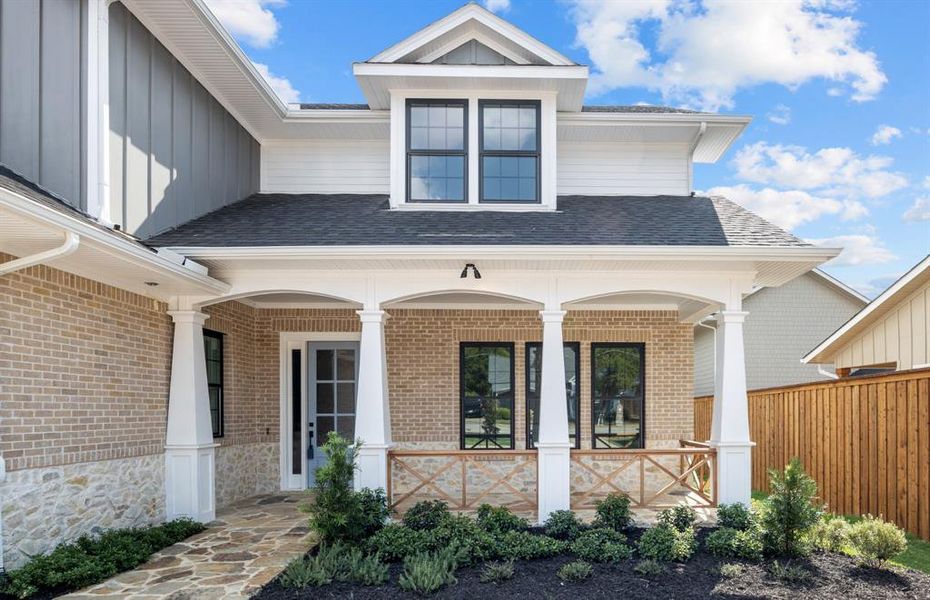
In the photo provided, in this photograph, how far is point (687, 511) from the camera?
7238 millimetres

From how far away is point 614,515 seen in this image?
729 centimetres

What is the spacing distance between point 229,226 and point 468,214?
315cm

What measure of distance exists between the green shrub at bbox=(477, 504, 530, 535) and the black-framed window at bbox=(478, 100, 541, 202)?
14.4 feet

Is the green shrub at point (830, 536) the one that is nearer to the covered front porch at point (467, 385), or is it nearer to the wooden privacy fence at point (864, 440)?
the wooden privacy fence at point (864, 440)

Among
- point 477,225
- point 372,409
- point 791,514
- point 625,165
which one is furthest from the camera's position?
point 625,165

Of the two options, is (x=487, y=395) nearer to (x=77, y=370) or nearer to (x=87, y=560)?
(x=77, y=370)

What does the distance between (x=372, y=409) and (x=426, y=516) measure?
1359 millimetres

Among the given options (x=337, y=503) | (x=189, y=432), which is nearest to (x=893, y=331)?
(x=337, y=503)

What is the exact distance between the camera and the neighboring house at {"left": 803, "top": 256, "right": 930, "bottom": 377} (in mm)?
8625

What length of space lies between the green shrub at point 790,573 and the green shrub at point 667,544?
0.76 meters

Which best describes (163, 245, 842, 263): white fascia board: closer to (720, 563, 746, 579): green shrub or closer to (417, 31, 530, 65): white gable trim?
(720, 563, 746, 579): green shrub

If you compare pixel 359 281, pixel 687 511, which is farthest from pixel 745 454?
pixel 359 281

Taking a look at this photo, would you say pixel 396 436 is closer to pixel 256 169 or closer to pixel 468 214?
pixel 468 214

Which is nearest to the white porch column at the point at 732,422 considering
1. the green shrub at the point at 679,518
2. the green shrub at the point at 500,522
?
the green shrub at the point at 679,518
